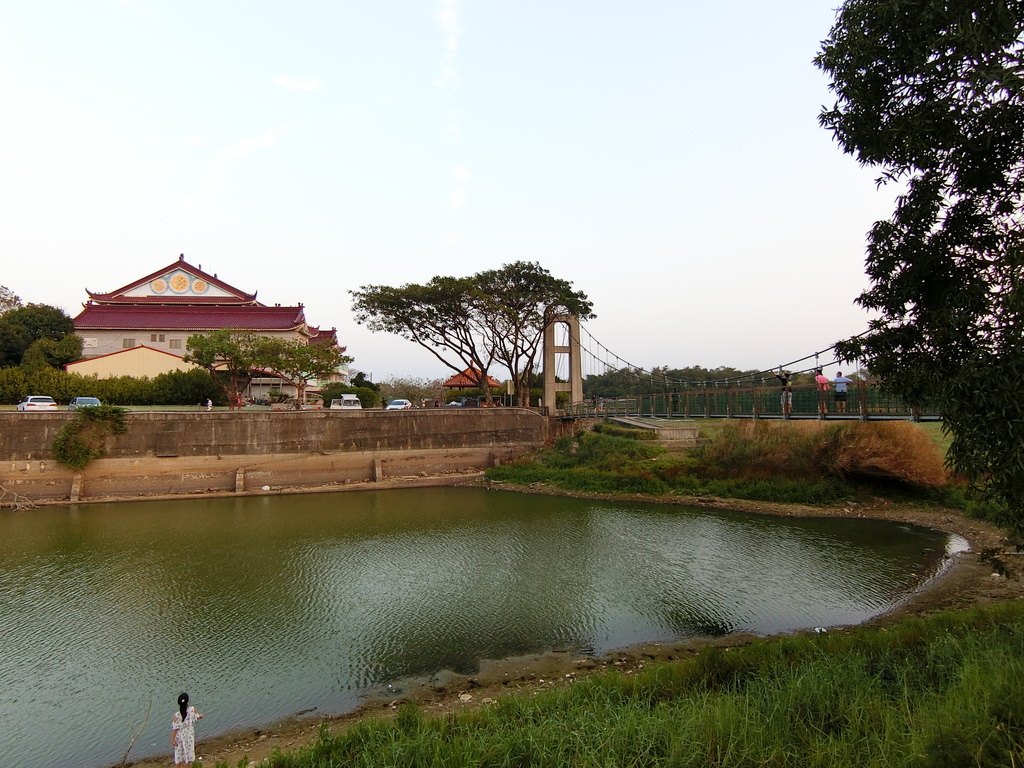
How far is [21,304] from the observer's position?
86.1 ft

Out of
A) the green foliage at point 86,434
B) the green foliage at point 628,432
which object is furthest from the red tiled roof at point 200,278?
the green foliage at point 628,432

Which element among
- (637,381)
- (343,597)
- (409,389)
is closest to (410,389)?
(409,389)

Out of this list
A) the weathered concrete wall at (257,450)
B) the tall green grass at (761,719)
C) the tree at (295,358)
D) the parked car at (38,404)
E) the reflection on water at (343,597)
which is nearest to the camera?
the tall green grass at (761,719)

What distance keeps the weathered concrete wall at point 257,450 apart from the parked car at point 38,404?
1386mm

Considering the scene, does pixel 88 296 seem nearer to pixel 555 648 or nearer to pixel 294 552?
pixel 294 552

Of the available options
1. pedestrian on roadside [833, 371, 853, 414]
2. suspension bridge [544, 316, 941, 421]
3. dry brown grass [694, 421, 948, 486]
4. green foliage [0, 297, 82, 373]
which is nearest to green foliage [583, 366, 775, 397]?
suspension bridge [544, 316, 941, 421]

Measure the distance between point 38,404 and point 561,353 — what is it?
18.4 m

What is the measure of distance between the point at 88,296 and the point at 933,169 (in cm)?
3488

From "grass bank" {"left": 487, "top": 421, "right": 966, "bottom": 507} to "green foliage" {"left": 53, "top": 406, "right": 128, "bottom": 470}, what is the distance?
1243 cm

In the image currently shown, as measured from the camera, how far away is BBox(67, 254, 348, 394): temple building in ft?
86.0

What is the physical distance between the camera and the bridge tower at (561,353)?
72.2 feet

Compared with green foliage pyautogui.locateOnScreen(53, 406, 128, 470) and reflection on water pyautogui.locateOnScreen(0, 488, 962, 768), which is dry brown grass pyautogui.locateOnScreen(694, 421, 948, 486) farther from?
green foliage pyautogui.locateOnScreen(53, 406, 128, 470)

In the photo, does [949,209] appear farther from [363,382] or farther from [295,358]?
[363,382]

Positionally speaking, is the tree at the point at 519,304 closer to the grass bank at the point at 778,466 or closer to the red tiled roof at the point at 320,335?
the grass bank at the point at 778,466
